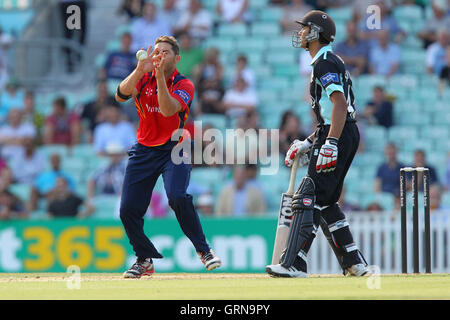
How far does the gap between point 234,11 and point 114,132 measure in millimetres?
3526

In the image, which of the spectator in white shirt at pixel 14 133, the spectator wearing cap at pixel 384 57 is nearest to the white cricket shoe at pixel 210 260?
the spectator in white shirt at pixel 14 133

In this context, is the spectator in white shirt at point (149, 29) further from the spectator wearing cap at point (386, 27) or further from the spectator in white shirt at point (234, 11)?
the spectator wearing cap at point (386, 27)

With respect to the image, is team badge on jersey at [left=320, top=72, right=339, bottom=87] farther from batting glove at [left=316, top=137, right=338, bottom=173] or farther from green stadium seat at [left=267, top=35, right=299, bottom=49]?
green stadium seat at [left=267, top=35, right=299, bottom=49]

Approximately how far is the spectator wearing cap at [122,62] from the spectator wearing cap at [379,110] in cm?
395

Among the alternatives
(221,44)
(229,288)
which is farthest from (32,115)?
(229,288)

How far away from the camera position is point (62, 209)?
14594 millimetres

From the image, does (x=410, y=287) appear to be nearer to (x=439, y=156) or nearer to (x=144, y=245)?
(x=144, y=245)

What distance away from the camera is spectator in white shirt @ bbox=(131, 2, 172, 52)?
16.8 m

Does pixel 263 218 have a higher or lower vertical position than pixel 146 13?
lower

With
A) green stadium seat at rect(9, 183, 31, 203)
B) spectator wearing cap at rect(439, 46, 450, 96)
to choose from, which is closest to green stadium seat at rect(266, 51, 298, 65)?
spectator wearing cap at rect(439, 46, 450, 96)

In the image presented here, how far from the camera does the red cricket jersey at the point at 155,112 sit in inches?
337

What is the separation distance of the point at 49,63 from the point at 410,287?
11.9 metres

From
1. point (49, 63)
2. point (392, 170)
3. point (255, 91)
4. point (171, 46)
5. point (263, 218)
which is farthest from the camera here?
point (49, 63)
